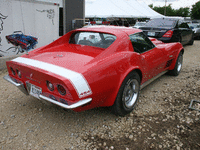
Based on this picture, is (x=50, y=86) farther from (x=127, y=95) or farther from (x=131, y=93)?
(x=131, y=93)

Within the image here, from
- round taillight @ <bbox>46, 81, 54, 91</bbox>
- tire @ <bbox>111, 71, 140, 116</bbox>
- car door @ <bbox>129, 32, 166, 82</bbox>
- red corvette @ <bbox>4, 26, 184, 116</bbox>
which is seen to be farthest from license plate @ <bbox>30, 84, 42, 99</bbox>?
car door @ <bbox>129, 32, 166, 82</bbox>

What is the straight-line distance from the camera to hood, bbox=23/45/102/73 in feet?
7.23

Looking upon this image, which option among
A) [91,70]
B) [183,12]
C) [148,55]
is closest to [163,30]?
[148,55]

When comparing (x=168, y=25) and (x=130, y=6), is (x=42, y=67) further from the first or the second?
(x=130, y=6)

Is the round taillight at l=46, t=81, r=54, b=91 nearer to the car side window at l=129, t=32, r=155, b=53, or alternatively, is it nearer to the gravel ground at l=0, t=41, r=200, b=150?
the gravel ground at l=0, t=41, r=200, b=150

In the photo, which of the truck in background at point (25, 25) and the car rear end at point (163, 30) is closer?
the truck in background at point (25, 25)

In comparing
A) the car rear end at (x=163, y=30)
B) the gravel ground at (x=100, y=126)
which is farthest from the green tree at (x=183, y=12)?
the gravel ground at (x=100, y=126)

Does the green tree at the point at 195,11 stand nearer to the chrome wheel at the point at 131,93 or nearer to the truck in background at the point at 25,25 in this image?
the truck in background at the point at 25,25

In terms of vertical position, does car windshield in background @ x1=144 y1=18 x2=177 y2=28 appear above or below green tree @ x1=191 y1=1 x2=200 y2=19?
below

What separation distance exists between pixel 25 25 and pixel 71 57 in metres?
4.44

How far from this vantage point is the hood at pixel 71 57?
2.20 metres

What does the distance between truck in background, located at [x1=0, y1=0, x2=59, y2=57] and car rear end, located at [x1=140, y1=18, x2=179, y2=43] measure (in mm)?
4081

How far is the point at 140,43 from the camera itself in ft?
10.4

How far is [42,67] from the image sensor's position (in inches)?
86.2
